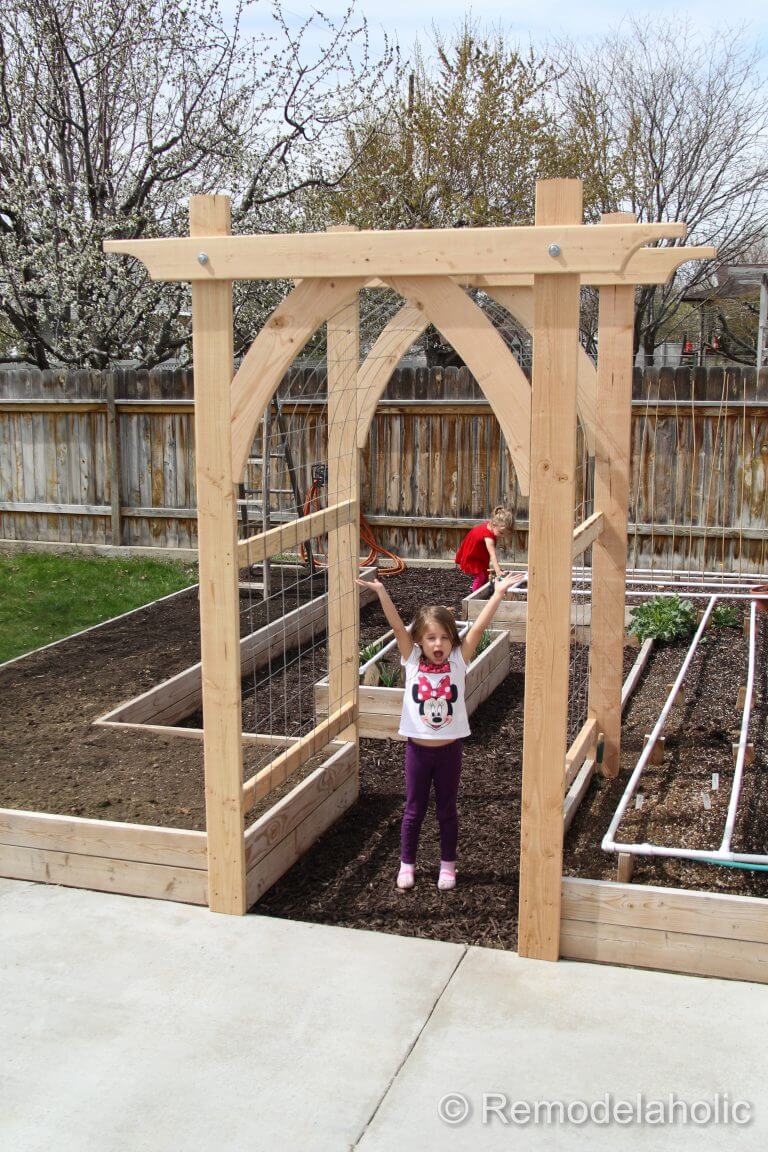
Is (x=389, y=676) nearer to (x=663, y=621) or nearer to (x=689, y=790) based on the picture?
(x=689, y=790)

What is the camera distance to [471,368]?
13.3ft

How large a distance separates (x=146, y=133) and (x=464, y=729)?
12.1 meters

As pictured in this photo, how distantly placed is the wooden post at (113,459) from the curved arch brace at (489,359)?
953cm

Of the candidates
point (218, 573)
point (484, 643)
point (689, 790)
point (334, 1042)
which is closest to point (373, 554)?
point (484, 643)

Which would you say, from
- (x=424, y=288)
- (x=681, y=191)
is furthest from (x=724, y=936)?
(x=681, y=191)

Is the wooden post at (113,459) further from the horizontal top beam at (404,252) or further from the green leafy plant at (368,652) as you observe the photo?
the horizontal top beam at (404,252)

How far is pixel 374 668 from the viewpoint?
7.60 m

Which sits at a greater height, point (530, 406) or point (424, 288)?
point (424, 288)

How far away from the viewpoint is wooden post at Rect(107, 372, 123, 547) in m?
13.0

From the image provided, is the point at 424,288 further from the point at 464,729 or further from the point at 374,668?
the point at 374,668

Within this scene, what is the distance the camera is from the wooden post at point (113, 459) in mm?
12953

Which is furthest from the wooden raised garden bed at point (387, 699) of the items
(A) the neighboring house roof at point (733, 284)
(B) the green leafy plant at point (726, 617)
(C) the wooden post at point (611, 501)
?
(A) the neighboring house roof at point (733, 284)

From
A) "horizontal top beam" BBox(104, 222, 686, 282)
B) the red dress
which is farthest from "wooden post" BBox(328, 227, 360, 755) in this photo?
the red dress

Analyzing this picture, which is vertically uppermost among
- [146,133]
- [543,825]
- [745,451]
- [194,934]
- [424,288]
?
[146,133]
